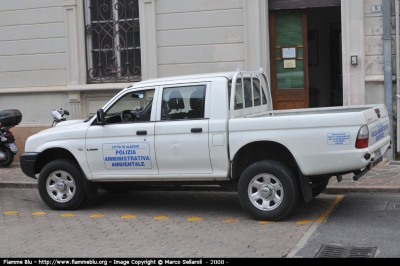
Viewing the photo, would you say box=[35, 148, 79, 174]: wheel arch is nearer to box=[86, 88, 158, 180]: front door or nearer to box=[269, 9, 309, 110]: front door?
box=[86, 88, 158, 180]: front door

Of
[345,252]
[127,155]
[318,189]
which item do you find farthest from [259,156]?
[345,252]

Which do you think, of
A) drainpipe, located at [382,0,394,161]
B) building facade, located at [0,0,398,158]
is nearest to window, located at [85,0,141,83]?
building facade, located at [0,0,398,158]

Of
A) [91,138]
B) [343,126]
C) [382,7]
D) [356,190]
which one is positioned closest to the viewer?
[343,126]

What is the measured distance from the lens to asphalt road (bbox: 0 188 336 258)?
663 centimetres

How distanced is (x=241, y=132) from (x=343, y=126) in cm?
123

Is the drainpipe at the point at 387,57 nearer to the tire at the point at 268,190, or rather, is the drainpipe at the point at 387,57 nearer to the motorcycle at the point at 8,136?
the tire at the point at 268,190

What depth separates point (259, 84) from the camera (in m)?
9.10

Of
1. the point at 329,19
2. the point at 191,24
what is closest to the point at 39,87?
the point at 191,24

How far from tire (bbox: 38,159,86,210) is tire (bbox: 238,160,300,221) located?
236cm

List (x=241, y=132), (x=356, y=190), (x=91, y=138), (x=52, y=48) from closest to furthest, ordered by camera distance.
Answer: (x=241, y=132)
(x=91, y=138)
(x=356, y=190)
(x=52, y=48)

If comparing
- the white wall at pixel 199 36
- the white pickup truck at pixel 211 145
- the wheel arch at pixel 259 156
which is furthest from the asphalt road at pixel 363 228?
the white wall at pixel 199 36

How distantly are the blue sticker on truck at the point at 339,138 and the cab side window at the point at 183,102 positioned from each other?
65.1 inches

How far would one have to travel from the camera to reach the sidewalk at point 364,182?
9391 mm

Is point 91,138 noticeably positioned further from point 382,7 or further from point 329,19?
point 329,19
